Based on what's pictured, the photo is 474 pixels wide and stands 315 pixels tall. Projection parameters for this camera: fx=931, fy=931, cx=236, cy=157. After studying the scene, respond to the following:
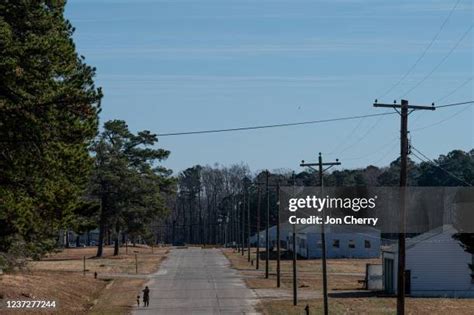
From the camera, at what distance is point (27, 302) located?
1939 inches

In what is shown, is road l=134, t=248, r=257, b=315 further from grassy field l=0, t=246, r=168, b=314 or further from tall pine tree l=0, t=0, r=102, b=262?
tall pine tree l=0, t=0, r=102, b=262

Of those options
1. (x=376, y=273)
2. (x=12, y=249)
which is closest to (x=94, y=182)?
(x=376, y=273)

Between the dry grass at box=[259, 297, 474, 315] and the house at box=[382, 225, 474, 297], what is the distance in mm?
4824

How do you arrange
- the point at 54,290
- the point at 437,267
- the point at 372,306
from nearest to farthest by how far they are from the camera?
the point at 372,306
the point at 54,290
the point at 437,267

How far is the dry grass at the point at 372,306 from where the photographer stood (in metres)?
48.8

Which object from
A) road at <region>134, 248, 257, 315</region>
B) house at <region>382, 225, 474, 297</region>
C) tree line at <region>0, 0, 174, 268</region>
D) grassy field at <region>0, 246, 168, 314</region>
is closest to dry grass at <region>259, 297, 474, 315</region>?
road at <region>134, 248, 257, 315</region>

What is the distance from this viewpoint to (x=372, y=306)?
5253 cm

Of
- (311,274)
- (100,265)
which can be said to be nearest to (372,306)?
(311,274)

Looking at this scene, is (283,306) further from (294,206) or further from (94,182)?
(94,182)

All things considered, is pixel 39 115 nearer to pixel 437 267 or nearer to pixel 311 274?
pixel 437 267

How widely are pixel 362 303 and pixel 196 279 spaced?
26.7m

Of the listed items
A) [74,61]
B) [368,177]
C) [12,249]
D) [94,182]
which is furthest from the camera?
[368,177]

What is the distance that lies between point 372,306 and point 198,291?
54.7ft

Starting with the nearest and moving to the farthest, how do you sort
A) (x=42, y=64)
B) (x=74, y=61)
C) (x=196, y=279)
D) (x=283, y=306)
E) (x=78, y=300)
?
1. (x=42, y=64)
2. (x=74, y=61)
3. (x=283, y=306)
4. (x=78, y=300)
5. (x=196, y=279)
